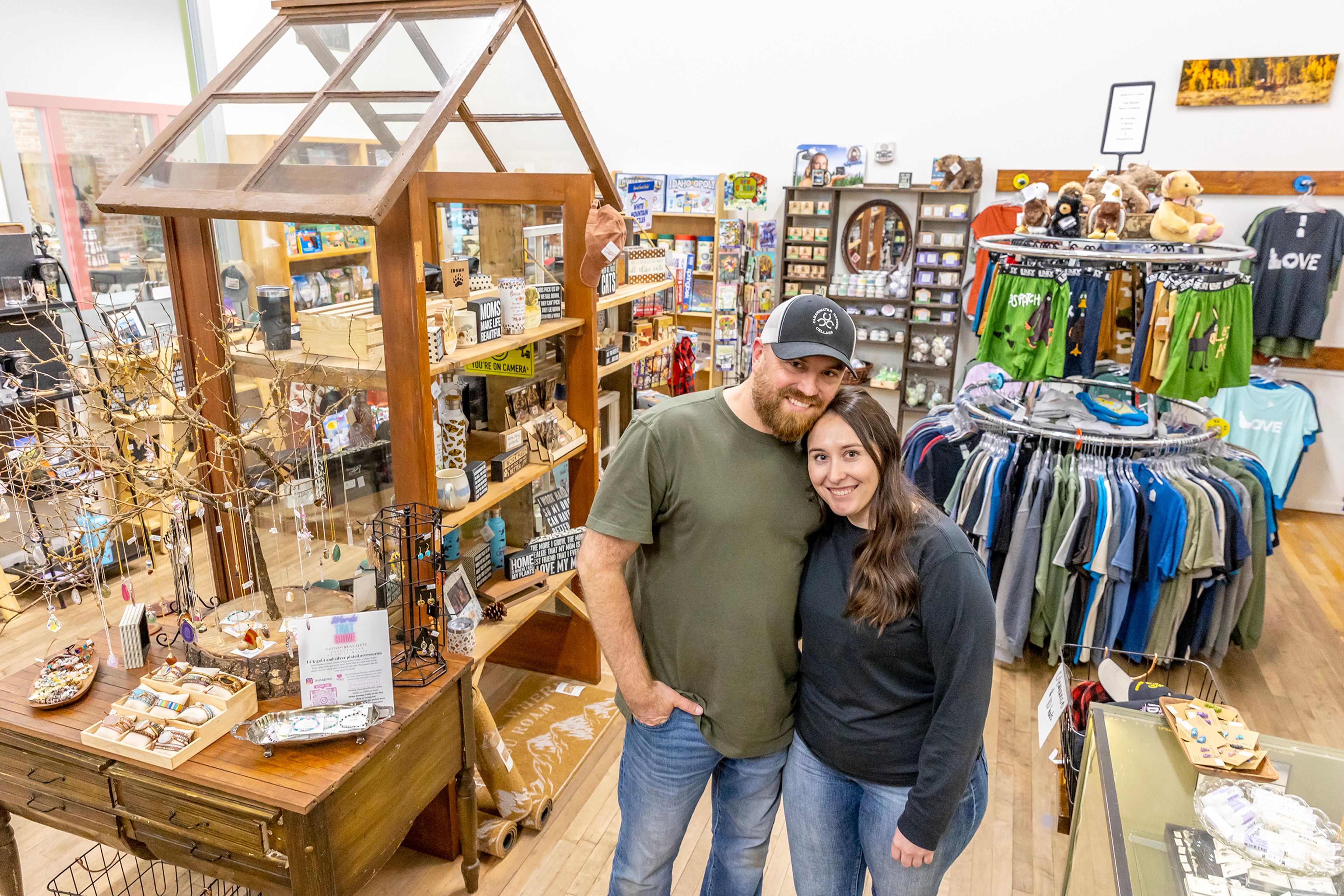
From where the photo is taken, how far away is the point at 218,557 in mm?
2559

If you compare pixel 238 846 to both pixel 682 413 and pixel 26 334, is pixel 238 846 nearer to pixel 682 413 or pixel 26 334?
pixel 682 413

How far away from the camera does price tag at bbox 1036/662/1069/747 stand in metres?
2.30

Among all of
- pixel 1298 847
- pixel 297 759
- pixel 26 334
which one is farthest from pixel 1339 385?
pixel 26 334

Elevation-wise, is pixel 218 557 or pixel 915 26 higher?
pixel 915 26

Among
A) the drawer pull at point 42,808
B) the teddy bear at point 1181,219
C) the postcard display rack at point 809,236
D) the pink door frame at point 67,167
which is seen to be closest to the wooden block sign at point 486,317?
the drawer pull at point 42,808

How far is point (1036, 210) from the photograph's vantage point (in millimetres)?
4324

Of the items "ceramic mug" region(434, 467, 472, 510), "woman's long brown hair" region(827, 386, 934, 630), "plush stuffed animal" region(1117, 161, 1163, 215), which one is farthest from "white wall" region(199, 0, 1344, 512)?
"woman's long brown hair" region(827, 386, 934, 630)

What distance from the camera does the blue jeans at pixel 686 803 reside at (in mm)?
1896

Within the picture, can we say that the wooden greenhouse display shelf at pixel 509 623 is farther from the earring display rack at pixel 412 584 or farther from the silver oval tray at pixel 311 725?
the silver oval tray at pixel 311 725

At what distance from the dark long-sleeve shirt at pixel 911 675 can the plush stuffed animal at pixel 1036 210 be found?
325 centimetres

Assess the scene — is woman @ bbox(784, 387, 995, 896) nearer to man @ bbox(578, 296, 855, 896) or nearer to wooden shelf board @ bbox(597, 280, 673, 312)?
man @ bbox(578, 296, 855, 896)

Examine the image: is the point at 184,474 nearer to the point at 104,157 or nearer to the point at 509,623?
the point at 509,623

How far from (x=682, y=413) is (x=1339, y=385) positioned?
6.14m

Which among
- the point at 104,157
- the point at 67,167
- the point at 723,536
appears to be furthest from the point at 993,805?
the point at 104,157
